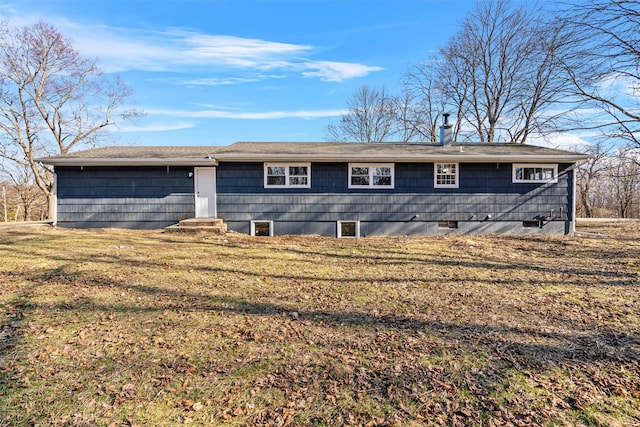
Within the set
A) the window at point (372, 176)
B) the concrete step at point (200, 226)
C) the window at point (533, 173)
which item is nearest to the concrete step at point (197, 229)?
the concrete step at point (200, 226)

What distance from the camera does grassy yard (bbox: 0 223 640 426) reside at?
2297 mm

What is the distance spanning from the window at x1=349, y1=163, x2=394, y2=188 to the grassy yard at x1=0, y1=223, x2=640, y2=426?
5.23 m

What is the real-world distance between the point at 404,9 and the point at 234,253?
11770mm

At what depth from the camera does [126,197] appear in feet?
36.6

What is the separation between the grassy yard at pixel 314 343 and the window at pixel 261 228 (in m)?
4.62

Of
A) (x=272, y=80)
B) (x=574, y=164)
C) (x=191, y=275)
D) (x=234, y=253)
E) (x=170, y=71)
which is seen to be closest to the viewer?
(x=191, y=275)

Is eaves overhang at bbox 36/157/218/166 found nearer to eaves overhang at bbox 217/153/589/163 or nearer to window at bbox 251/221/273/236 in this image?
eaves overhang at bbox 217/153/589/163

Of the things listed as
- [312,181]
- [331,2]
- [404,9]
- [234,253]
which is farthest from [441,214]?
[331,2]

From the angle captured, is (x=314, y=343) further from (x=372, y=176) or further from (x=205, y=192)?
(x=205, y=192)

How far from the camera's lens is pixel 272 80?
63.5 ft

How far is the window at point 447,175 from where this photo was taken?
11367mm

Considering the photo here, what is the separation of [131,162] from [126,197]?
1.35 m

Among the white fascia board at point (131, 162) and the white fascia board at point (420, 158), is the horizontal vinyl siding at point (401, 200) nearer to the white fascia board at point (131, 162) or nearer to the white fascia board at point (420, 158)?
the white fascia board at point (420, 158)

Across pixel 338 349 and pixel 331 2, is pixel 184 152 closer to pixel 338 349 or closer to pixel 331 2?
pixel 331 2
